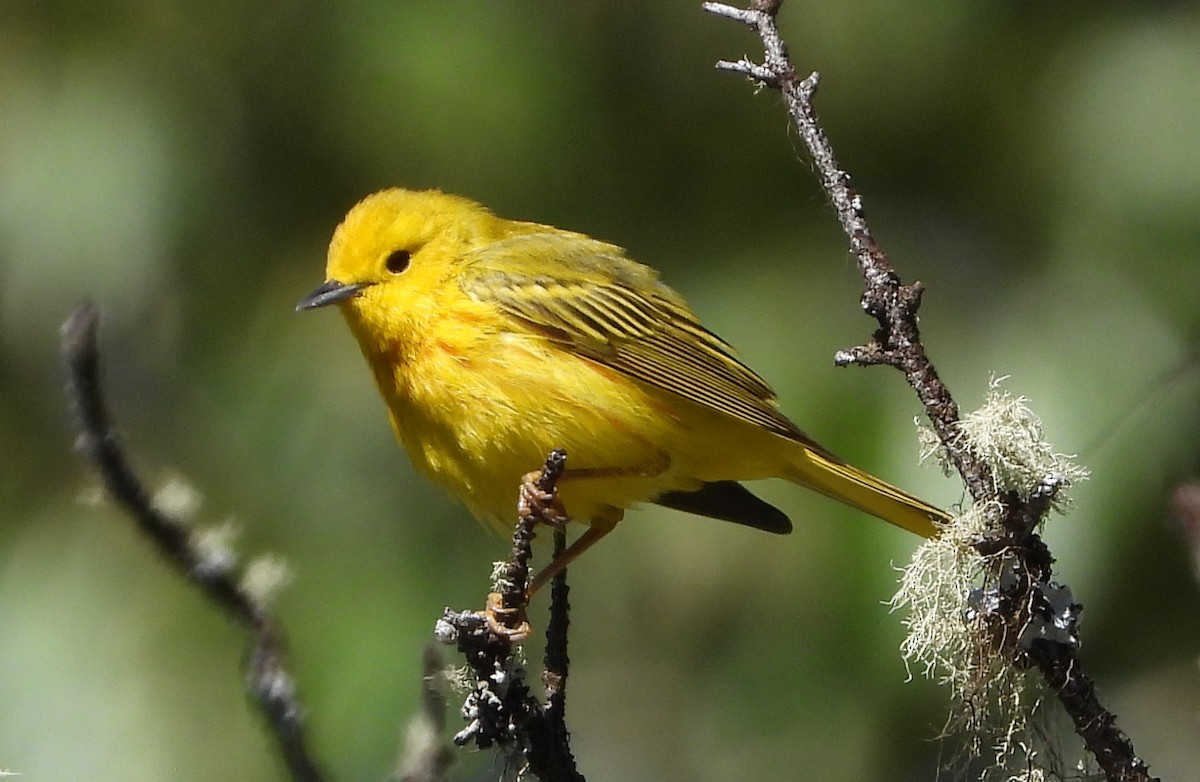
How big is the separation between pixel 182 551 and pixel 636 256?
3.03 meters

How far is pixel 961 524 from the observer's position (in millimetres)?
2342

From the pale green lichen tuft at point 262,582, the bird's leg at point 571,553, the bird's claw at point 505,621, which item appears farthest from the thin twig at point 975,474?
the bird's leg at point 571,553

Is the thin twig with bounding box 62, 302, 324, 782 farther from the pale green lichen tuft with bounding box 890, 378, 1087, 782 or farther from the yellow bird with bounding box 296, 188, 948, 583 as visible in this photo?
the yellow bird with bounding box 296, 188, 948, 583

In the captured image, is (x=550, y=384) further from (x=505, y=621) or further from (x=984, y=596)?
(x=984, y=596)

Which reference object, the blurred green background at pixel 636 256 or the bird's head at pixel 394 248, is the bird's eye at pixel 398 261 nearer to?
the bird's head at pixel 394 248

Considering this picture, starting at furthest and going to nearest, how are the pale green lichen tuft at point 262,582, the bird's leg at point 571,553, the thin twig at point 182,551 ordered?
the bird's leg at point 571,553, the pale green lichen tuft at point 262,582, the thin twig at point 182,551

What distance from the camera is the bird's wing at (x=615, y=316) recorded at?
3.67 metres

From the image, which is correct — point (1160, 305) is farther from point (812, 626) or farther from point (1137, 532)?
point (812, 626)

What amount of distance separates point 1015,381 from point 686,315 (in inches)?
34.9

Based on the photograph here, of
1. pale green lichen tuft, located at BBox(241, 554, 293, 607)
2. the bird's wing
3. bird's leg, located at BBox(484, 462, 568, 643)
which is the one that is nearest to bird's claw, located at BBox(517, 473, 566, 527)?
bird's leg, located at BBox(484, 462, 568, 643)

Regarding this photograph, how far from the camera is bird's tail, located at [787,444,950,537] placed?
353cm

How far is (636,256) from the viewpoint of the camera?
479 centimetres

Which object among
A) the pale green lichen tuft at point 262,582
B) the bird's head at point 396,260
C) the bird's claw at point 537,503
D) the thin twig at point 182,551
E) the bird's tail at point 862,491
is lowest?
the thin twig at point 182,551

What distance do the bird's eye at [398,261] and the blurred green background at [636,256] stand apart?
2.26 ft
